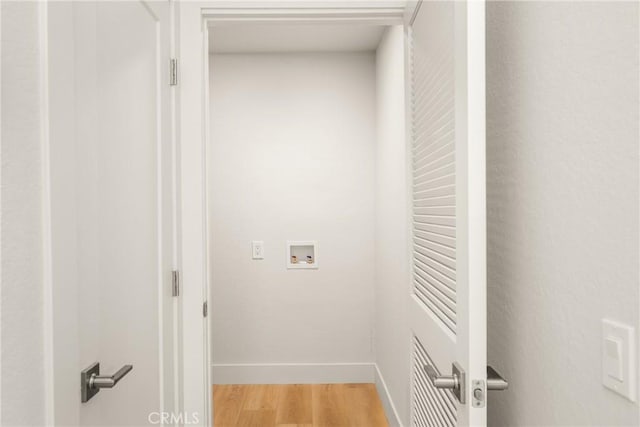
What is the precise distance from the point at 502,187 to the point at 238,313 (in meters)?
2.49

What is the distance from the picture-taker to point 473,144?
867 millimetres

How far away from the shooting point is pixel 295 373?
3217mm

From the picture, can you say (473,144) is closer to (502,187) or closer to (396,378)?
(502,187)

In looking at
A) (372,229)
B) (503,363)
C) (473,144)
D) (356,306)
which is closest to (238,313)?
(356,306)

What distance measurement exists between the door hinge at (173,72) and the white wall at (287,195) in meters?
1.57

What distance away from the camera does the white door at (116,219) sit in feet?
3.08

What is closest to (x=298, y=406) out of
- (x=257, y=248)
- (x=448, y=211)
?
(x=257, y=248)

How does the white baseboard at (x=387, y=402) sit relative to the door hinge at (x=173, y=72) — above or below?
below

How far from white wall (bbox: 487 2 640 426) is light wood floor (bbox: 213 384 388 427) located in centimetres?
179

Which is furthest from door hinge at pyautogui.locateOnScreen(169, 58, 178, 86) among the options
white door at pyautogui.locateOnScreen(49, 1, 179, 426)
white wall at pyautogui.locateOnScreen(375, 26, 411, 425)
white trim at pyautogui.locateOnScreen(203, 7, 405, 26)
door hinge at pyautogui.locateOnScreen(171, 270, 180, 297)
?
white wall at pyautogui.locateOnScreen(375, 26, 411, 425)

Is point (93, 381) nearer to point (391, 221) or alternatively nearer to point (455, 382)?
point (455, 382)

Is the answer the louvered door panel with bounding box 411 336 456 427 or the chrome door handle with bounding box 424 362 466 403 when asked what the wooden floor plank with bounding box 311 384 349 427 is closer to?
the louvered door panel with bounding box 411 336 456 427

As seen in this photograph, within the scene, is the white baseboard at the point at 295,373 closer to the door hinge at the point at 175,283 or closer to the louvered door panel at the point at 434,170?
the door hinge at the point at 175,283

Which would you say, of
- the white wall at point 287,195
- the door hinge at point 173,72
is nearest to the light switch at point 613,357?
the door hinge at point 173,72
